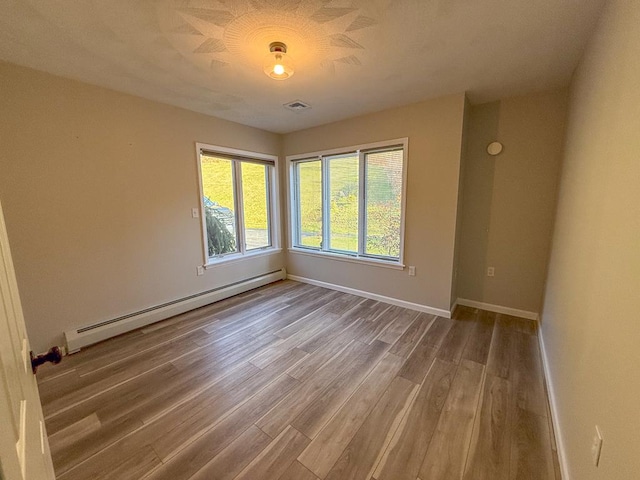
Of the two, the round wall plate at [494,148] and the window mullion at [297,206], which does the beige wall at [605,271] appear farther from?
the window mullion at [297,206]

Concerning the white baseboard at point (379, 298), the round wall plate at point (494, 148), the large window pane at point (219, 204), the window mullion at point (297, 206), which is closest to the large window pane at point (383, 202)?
the white baseboard at point (379, 298)

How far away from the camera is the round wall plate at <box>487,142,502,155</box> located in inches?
113

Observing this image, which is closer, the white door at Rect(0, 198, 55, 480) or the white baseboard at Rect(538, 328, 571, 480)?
the white door at Rect(0, 198, 55, 480)

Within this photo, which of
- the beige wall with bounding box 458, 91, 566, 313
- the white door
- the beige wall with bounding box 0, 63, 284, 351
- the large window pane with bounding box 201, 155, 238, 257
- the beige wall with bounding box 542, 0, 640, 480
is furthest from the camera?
the large window pane with bounding box 201, 155, 238, 257

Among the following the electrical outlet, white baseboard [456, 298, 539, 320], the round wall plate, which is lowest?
white baseboard [456, 298, 539, 320]

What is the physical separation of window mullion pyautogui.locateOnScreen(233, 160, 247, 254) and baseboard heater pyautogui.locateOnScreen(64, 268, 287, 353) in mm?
579

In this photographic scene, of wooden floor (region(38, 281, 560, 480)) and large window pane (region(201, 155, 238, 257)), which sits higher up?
large window pane (region(201, 155, 238, 257))

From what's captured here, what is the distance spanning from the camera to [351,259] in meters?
3.70

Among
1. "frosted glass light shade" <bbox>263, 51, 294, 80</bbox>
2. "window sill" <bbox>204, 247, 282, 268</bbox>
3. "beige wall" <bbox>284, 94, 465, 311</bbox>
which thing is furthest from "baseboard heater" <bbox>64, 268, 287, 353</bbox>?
"frosted glass light shade" <bbox>263, 51, 294, 80</bbox>

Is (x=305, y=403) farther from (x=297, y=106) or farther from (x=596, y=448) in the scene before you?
(x=297, y=106)

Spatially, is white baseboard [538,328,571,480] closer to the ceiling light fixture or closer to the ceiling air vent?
the ceiling light fixture

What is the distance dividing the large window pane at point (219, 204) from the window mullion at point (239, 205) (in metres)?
0.05

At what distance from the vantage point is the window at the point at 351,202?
3.29 meters

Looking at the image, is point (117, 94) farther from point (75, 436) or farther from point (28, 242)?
point (75, 436)
